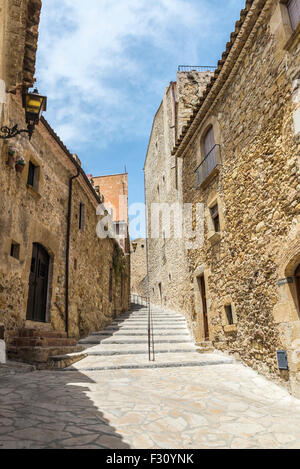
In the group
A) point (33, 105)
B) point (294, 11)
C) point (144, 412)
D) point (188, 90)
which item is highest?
point (188, 90)

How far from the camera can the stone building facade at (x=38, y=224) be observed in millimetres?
5121

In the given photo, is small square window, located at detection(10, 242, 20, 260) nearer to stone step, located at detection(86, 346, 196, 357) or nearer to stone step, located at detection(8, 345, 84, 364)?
stone step, located at detection(8, 345, 84, 364)

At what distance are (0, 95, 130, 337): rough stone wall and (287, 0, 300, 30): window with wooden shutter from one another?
5.17m

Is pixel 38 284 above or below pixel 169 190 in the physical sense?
below

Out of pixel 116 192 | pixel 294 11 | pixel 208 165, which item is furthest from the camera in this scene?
pixel 116 192

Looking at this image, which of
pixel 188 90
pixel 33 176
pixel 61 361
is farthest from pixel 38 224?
pixel 188 90

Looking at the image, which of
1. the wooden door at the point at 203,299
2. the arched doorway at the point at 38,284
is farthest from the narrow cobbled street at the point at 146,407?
the wooden door at the point at 203,299

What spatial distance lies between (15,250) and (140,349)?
12.2 ft

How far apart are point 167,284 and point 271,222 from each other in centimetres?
1208

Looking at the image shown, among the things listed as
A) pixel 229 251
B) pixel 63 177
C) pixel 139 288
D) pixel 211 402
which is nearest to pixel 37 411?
pixel 211 402

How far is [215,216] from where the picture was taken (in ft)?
26.6

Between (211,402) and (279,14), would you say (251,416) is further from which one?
(279,14)

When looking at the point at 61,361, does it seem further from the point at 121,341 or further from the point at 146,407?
the point at 121,341

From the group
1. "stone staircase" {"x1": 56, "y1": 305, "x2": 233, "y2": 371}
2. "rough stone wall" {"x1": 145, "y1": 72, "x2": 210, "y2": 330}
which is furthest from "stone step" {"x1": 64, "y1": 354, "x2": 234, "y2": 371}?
"rough stone wall" {"x1": 145, "y1": 72, "x2": 210, "y2": 330}
